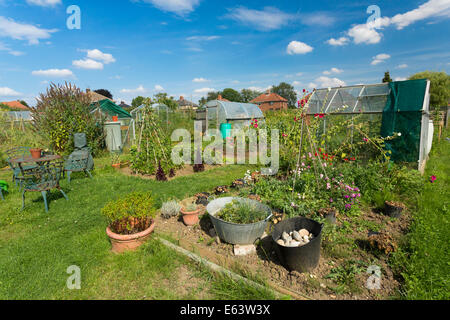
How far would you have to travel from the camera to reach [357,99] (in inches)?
309

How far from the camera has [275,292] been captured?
7.89 feet

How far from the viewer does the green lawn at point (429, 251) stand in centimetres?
241

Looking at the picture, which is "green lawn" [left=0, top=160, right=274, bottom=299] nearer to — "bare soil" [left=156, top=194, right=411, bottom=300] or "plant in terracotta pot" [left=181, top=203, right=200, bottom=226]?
"bare soil" [left=156, top=194, right=411, bottom=300]

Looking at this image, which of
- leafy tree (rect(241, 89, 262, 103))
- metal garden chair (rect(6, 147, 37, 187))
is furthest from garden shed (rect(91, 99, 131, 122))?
leafy tree (rect(241, 89, 262, 103))

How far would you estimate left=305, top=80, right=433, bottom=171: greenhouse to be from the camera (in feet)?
21.2

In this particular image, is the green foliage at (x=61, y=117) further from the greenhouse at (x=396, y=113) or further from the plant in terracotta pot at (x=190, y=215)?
the greenhouse at (x=396, y=113)

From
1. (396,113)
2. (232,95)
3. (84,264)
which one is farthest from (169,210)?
(232,95)

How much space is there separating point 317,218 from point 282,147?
117 inches

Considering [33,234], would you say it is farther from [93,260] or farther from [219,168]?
[219,168]

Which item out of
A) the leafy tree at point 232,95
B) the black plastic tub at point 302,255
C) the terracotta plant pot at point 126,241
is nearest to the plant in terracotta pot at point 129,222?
the terracotta plant pot at point 126,241
